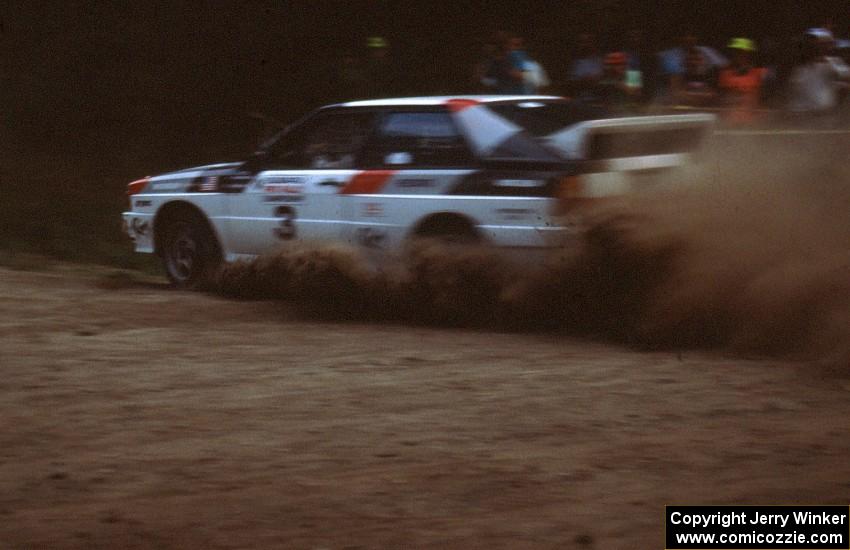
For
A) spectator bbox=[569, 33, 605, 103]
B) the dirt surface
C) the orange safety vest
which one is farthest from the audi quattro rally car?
spectator bbox=[569, 33, 605, 103]

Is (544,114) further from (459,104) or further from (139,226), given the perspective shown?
(139,226)

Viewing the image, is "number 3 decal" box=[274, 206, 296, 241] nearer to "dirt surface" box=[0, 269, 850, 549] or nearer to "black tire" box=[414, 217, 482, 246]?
"black tire" box=[414, 217, 482, 246]

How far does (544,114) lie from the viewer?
865 centimetres

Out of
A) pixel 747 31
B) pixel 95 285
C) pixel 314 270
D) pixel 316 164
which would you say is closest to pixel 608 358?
pixel 314 270

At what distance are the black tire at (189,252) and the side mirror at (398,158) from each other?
A: 185cm

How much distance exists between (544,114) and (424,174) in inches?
34.1

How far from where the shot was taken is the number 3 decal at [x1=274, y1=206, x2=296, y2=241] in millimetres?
9492

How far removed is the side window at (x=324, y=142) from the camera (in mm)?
9258

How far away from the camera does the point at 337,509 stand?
4.61m

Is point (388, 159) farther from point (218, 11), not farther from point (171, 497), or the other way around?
point (218, 11)

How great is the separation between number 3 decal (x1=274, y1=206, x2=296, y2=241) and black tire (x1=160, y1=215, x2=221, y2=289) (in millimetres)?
764

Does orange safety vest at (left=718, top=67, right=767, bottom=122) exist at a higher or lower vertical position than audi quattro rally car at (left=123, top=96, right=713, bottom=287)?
higher

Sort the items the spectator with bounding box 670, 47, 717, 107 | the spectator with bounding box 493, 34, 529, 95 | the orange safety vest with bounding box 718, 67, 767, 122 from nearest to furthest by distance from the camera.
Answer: the orange safety vest with bounding box 718, 67, 767, 122, the spectator with bounding box 670, 47, 717, 107, the spectator with bounding box 493, 34, 529, 95

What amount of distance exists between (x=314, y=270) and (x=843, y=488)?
467 centimetres
